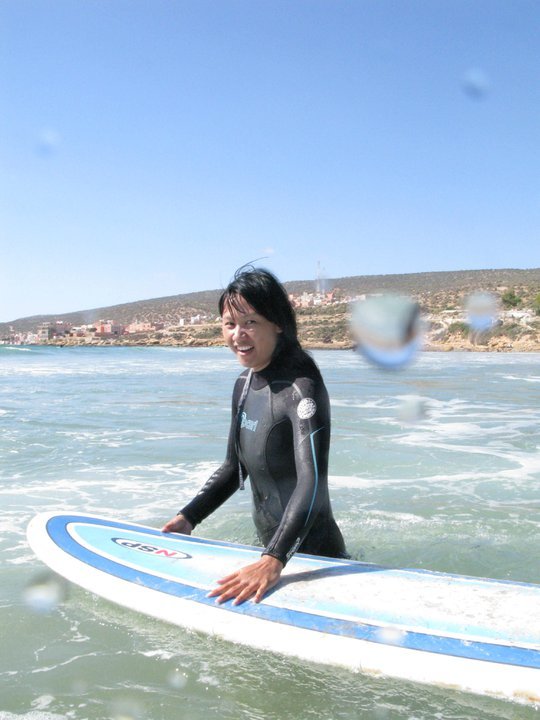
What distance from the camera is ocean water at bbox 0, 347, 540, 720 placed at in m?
2.21

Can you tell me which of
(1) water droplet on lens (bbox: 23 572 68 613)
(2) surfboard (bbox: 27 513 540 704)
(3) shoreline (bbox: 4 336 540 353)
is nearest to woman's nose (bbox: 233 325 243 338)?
(2) surfboard (bbox: 27 513 540 704)

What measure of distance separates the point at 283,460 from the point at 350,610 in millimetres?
615

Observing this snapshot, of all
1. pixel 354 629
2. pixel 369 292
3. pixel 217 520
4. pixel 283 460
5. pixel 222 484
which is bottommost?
pixel 217 520

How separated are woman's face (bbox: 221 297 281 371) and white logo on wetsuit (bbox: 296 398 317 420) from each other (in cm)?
26

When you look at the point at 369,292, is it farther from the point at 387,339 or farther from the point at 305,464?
the point at 305,464

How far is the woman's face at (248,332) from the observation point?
2605 mm

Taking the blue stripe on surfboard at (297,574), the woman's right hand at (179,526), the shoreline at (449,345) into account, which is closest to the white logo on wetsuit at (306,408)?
the blue stripe on surfboard at (297,574)

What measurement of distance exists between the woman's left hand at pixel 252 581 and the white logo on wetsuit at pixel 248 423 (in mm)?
530

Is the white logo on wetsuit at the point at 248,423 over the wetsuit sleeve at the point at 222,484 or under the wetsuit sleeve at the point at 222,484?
over

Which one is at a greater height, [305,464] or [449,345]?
[305,464]

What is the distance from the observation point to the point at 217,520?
4824 millimetres

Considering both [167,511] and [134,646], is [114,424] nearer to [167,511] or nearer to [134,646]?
[167,511]

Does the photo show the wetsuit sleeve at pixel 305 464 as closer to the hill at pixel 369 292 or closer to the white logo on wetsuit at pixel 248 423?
the white logo on wetsuit at pixel 248 423

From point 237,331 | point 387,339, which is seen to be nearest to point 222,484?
point 237,331
